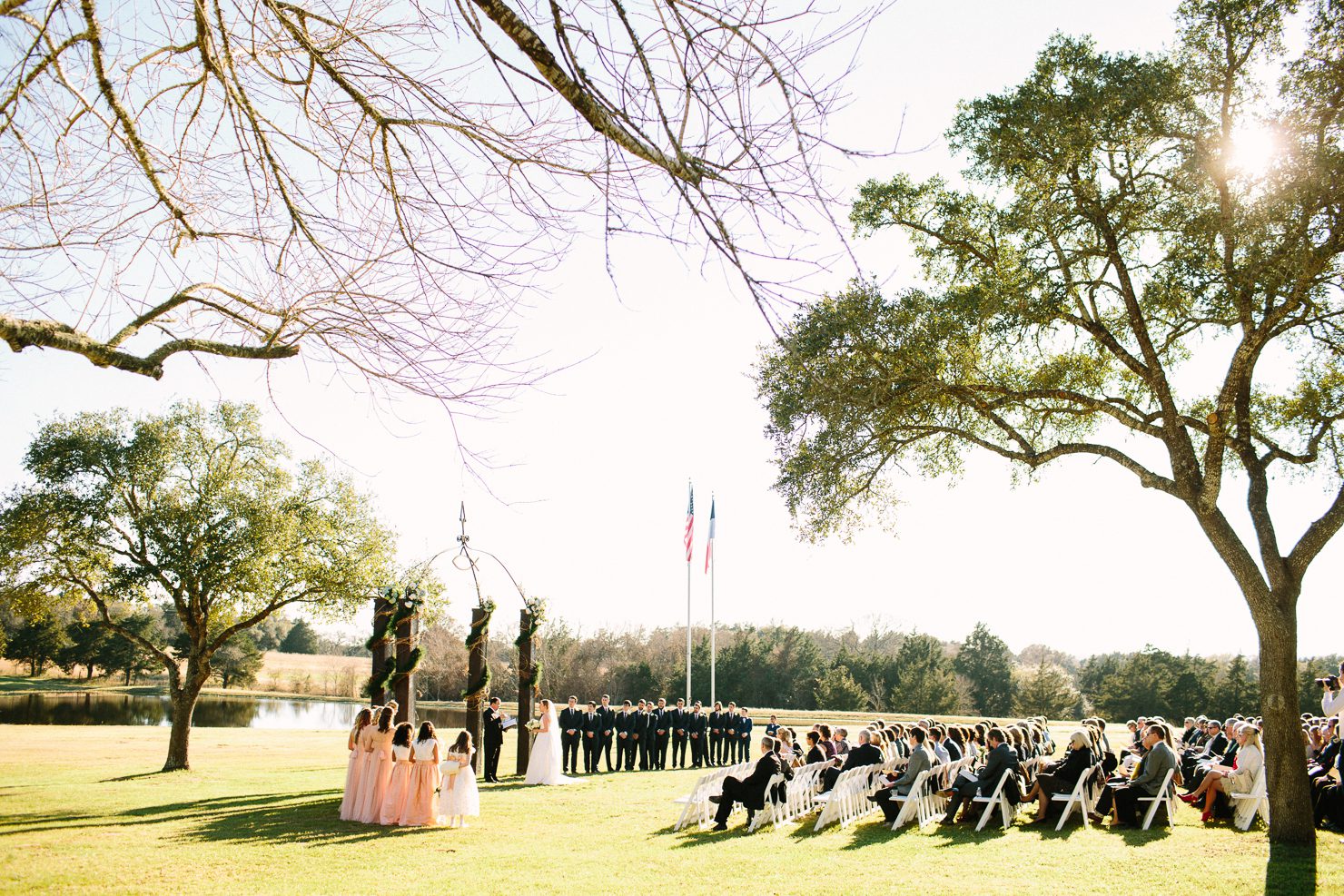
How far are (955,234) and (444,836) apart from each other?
1051 centimetres

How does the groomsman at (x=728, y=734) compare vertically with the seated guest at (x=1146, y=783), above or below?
below

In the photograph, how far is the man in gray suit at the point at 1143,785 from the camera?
11039 millimetres

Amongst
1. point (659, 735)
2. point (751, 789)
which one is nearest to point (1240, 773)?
point (751, 789)

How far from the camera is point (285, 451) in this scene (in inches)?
834

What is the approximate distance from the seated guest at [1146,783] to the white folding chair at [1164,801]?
0.07 m

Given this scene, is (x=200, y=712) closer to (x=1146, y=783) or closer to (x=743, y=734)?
(x=743, y=734)

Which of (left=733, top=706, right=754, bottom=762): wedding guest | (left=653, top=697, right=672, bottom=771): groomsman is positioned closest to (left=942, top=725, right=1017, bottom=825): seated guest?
(left=653, top=697, right=672, bottom=771): groomsman

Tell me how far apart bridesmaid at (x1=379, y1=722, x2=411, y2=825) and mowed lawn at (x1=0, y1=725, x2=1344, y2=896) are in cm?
44

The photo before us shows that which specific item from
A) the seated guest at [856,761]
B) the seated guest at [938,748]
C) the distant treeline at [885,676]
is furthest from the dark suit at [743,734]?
the distant treeline at [885,676]

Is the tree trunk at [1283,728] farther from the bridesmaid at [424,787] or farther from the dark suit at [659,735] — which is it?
the dark suit at [659,735]

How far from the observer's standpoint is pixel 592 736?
2133 cm

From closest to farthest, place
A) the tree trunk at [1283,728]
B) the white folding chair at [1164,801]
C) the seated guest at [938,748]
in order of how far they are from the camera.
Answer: the tree trunk at [1283,728]
the white folding chair at [1164,801]
the seated guest at [938,748]

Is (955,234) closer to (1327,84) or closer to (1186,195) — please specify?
(1186,195)

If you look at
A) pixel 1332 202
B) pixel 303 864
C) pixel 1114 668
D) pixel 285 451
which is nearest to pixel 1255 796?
pixel 1332 202
